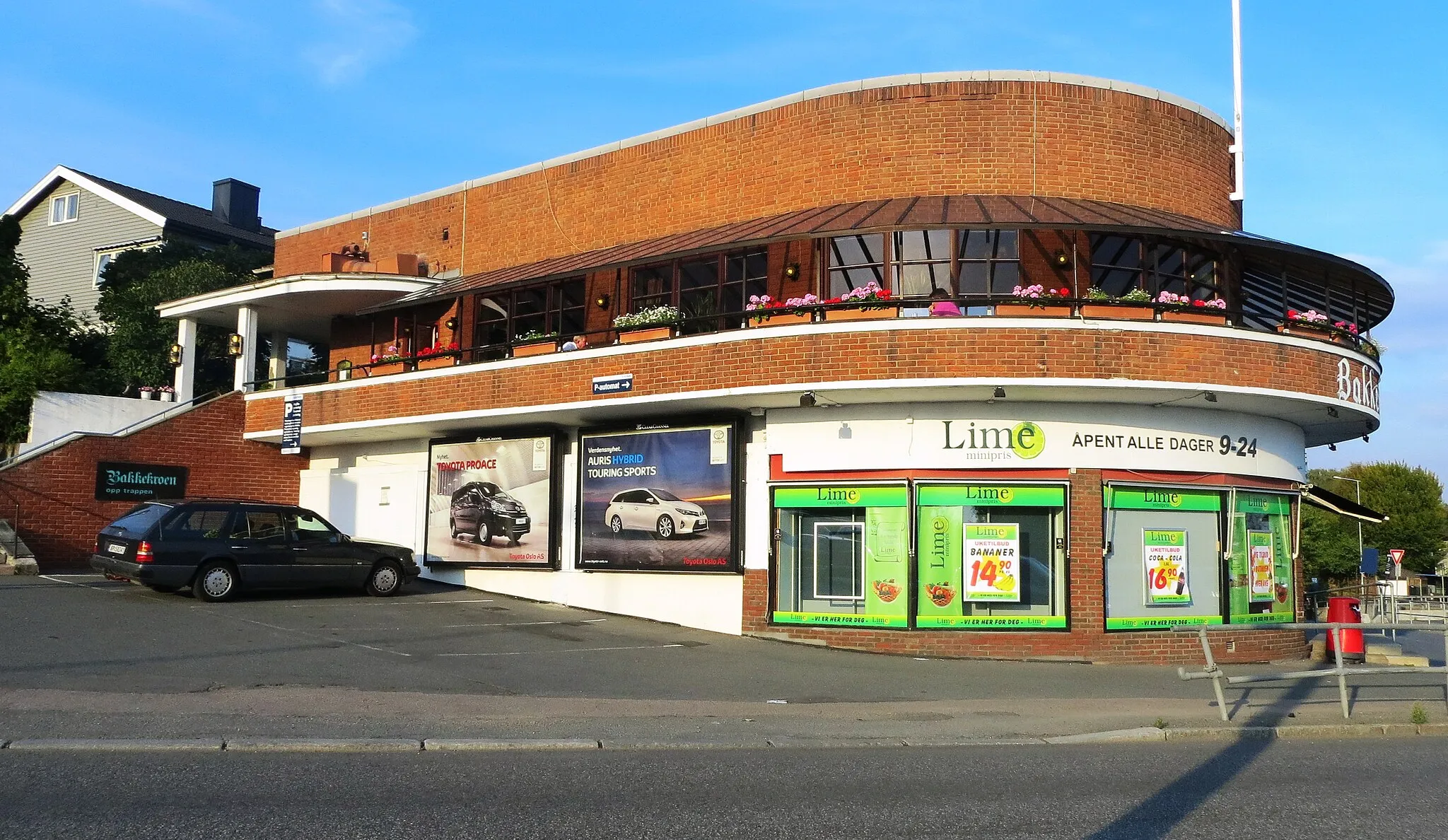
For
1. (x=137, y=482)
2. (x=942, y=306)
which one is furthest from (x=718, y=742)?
(x=137, y=482)

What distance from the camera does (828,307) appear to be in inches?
681

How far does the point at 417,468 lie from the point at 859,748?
50.5 ft

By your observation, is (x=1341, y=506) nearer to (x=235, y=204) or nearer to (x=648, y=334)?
(x=648, y=334)

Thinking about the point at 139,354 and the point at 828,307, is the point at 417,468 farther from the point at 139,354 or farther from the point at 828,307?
the point at 139,354

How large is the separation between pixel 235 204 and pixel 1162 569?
1672 inches

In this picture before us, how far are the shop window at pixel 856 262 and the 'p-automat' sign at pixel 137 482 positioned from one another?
1413 cm

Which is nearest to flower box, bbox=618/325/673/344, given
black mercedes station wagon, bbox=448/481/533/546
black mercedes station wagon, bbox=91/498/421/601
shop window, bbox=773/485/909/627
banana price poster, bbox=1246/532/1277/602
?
shop window, bbox=773/485/909/627

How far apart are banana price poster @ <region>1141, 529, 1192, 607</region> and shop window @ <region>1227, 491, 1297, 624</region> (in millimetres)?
836

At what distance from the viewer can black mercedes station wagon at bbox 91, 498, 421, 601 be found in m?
17.8

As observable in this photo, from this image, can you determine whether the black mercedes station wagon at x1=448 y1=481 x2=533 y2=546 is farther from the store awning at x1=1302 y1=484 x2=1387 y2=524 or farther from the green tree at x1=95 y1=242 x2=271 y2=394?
the store awning at x1=1302 y1=484 x2=1387 y2=524

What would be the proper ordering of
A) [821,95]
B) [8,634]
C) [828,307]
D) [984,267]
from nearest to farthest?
[8,634]
[828,307]
[984,267]
[821,95]

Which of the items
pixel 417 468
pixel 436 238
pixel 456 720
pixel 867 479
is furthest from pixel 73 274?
pixel 456 720

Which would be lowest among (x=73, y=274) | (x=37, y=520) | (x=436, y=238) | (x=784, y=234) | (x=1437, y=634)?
(x=1437, y=634)

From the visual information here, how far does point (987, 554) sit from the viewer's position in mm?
17000
